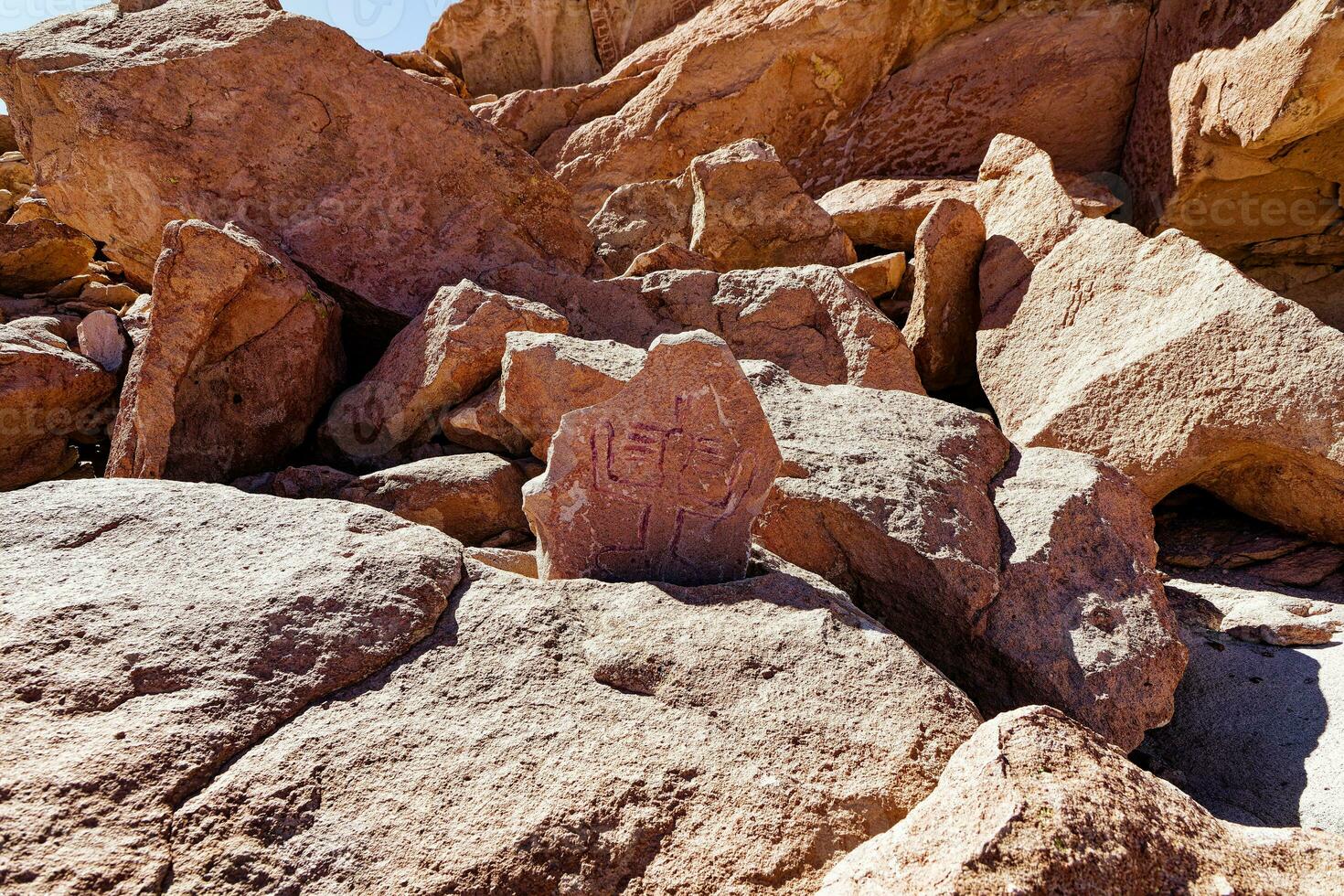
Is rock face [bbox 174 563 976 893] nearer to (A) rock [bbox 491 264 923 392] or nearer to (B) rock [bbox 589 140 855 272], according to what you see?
(A) rock [bbox 491 264 923 392]

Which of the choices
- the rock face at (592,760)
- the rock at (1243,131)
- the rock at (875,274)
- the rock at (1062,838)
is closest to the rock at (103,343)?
the rock face at (592,760)

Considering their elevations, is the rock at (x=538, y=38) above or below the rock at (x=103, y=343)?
above

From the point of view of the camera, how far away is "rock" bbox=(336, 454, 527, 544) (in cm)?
282

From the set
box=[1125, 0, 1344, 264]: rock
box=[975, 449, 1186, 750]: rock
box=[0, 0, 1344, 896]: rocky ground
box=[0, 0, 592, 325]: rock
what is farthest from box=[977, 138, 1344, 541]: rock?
box=[0, 0, 592, 325]: rock

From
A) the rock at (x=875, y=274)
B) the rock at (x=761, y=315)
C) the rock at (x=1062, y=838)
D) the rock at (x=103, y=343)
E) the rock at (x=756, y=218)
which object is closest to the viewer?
the rock at (x=1062, y=838)

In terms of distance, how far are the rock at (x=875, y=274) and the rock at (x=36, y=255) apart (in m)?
5.62

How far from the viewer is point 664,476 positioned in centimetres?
200

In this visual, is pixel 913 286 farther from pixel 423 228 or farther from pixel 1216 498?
pixel 423 228

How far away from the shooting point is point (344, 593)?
1630mm

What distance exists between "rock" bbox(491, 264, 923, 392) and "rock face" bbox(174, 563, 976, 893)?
1.99 m

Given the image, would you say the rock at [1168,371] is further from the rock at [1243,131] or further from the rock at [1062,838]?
the rock at [1062,838]

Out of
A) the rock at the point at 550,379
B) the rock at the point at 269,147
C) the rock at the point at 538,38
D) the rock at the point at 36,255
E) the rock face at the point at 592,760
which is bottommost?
the rock face at the point at 592,760

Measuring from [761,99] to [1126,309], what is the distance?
13.4 feet

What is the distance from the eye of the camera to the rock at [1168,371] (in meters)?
2.81
